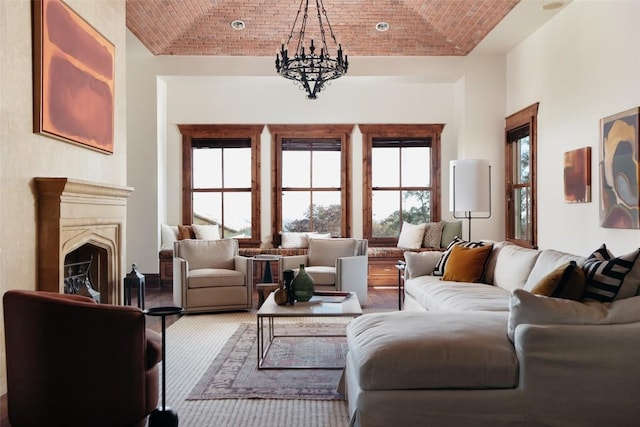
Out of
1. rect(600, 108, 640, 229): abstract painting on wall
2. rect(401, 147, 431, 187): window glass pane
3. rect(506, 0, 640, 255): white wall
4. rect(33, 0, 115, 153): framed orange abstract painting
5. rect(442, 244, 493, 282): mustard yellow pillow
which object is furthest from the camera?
rect(401, 147, 431, 187): window glass pane

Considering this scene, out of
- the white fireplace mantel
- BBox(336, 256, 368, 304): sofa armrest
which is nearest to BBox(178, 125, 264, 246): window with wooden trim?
BBox(336, 256, 368, 304): sofa armrest

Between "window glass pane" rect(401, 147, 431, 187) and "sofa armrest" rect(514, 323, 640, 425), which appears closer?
"sofa armrest" rect(514, 323, 640, 425)

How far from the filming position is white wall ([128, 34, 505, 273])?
7609 mm

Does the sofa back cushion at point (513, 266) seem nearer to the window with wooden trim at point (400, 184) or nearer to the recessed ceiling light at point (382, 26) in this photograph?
the window with wooden trim at point (400, 184)

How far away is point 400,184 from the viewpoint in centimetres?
854

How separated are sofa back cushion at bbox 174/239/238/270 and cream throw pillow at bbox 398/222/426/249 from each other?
3032mm

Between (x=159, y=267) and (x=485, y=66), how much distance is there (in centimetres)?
554

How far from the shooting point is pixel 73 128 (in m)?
3.97

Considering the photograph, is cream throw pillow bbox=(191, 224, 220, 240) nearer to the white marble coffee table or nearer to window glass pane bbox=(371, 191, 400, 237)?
window glass pane bbox=(371, 191, 400, 237)

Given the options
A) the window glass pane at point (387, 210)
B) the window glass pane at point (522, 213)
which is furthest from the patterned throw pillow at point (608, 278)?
the window glass pane at point (387, 210)

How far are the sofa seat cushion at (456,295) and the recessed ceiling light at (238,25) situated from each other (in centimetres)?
438

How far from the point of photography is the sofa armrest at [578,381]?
7.60 feet

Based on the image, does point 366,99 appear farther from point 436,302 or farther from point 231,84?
point 436,302

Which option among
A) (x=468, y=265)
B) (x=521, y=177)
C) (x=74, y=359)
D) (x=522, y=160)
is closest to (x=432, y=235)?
(x=521, y=177)
